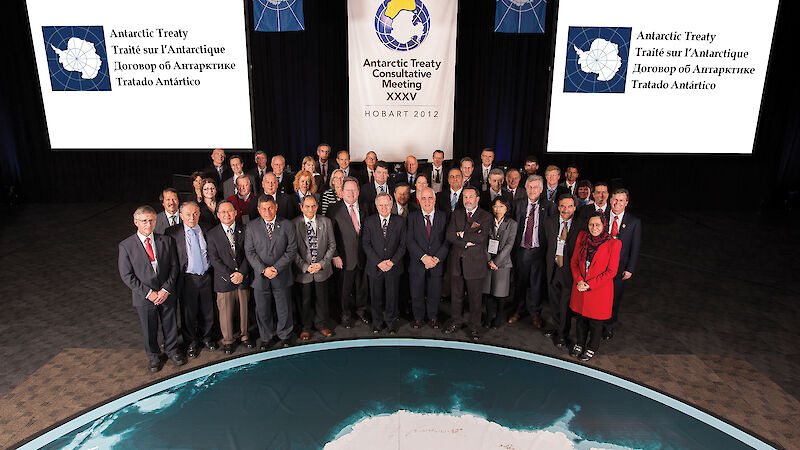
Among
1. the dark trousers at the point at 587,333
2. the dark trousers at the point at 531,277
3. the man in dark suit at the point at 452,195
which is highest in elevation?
the man in dark suit at the point at 452,195

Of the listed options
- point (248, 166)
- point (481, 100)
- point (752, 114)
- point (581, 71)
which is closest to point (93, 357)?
point (248, 166)

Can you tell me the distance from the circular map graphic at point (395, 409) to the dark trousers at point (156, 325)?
302mm

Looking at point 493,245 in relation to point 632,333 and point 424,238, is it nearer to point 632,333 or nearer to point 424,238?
point 424,238

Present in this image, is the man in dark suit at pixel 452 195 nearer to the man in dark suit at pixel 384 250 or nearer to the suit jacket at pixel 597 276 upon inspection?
the man in dark suit at pixel 384 250

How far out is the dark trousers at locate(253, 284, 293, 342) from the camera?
174 inches

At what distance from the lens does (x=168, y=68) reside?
8172 millimetres

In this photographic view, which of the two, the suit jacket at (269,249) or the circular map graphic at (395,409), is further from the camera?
the suit jacket at (269,249)

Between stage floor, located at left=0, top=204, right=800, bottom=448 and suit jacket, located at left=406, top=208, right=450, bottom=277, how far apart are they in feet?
2.58

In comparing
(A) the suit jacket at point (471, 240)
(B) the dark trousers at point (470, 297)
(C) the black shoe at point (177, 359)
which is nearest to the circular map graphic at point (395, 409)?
(C) the black shoe at point (177, 359)

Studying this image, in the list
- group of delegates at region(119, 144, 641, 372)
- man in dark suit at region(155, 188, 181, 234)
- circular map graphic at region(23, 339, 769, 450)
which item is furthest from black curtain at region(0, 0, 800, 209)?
circular map graphic at region(23, 339, 769, 450)

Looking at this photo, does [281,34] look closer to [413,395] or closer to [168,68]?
[168,68]

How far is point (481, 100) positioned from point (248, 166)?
4.22 meters

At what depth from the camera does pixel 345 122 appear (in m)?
8.80

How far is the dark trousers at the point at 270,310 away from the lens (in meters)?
4.41
